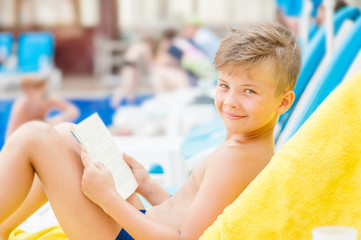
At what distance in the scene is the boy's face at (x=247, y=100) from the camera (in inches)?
43.9

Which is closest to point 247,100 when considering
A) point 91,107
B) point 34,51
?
point 91,107

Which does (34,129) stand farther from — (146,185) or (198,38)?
(198,38)

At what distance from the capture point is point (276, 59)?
1.12 meters

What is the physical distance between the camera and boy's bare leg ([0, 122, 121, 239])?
125cm

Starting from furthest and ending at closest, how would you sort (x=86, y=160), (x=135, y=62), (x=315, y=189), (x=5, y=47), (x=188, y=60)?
(x=5, y=47), (x=135, y=62), (x=188, y=60), (x=86, y=160), (x=315, y=189)

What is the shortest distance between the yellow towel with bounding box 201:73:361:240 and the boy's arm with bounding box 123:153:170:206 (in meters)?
0.55

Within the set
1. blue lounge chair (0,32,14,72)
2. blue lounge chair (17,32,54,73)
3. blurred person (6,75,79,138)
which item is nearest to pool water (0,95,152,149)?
blue lounge chair (17,32,54,73)

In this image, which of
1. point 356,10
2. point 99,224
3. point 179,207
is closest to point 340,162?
point 179,207

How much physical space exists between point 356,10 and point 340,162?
1420mm

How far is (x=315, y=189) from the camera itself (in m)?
0.96

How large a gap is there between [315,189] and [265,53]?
31 cm

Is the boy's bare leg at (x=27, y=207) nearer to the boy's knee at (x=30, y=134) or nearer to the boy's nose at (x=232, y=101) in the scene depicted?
the boy's knee at (x=30, y=134)

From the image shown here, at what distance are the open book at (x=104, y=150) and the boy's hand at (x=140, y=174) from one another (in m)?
0.03

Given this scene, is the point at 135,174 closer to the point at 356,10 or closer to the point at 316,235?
the point at 316,235
